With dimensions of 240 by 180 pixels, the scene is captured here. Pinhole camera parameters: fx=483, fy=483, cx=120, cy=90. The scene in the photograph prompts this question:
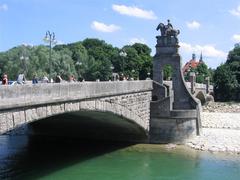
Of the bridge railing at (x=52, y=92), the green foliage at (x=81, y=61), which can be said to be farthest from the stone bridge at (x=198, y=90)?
the bridge railing at (x=52, y=92)

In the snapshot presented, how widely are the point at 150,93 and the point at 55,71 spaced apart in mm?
41950

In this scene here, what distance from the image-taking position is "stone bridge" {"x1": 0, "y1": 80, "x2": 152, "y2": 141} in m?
15.6

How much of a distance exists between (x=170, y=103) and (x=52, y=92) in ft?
55.2

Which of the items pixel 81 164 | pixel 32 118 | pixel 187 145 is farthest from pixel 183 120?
pixel 32 118

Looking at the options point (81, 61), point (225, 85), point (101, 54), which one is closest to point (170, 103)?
point (225, 85)

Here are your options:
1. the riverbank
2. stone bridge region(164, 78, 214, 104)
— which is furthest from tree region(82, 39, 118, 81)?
the riverbank

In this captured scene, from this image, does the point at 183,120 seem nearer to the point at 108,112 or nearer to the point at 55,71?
the point at 108,112

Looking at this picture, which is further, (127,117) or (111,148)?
(111,148)

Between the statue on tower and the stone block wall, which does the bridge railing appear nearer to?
the stone block wall

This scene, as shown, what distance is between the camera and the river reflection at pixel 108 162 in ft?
79.6

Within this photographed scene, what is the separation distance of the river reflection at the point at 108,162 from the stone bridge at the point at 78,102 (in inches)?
85.1

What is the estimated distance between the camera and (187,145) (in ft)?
106

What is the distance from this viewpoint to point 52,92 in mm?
18328

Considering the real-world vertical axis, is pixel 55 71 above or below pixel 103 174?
above
